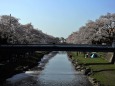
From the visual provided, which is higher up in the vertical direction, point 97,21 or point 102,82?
point 97,21

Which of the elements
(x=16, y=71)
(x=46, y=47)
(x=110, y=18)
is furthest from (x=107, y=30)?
(x=16, y=71)

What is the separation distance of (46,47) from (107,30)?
1350 inches

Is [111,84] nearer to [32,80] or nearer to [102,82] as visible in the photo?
[102,82]

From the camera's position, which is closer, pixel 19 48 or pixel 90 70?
pixel 90 70

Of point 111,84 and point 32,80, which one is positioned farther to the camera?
point 32,80

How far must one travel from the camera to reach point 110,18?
97.2 meters

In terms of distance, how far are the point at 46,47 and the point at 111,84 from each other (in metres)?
27.7

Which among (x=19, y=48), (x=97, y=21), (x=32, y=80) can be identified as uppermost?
(x=97, y=21)

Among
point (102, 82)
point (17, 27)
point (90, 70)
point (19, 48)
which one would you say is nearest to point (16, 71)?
point (19, 48)

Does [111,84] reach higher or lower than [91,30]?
lower

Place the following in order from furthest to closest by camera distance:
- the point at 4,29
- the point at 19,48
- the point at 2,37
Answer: the point at 4,29, the point at 2,37, the point at 19,48

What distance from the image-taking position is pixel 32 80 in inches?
1998

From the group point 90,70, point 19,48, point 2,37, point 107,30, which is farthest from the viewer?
point 107,30

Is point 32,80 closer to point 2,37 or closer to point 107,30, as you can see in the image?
point 2,37
